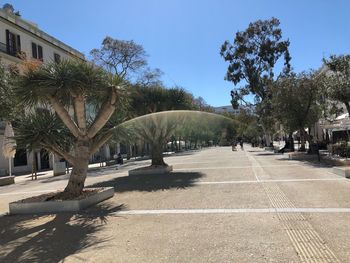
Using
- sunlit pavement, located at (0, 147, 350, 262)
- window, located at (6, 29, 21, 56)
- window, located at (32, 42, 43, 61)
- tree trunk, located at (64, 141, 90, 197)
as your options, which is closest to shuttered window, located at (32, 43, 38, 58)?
window, located at (32, 42, 43, 61)

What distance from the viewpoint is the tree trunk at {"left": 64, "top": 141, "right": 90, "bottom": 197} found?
40.1 ft

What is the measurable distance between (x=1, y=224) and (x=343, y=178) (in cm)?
1099

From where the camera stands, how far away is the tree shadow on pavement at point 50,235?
7013mm

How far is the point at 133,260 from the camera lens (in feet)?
Answer: 20.8

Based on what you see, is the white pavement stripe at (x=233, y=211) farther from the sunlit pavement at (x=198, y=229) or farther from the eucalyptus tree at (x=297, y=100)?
the eucalyptus tree at (x=297, y=100)

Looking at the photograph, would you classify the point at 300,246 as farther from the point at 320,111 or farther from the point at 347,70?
the point at 320,111

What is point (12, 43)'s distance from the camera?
3522 cm

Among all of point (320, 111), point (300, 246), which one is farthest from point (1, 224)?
point (320, 111)

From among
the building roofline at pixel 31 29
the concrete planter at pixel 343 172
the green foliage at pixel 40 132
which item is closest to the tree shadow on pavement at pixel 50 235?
the green foliage at pixel 40 132

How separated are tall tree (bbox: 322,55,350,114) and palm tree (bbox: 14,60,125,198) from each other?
474 inches

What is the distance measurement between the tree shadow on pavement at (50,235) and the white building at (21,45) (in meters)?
20.9

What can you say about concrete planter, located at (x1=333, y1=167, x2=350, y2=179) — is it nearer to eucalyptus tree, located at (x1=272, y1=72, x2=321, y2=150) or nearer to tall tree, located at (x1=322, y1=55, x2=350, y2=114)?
tall tree, located at (x1=322, y1=55, x2=350, y2=114)

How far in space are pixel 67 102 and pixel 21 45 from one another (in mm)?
26519

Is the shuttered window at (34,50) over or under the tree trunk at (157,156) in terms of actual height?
over
